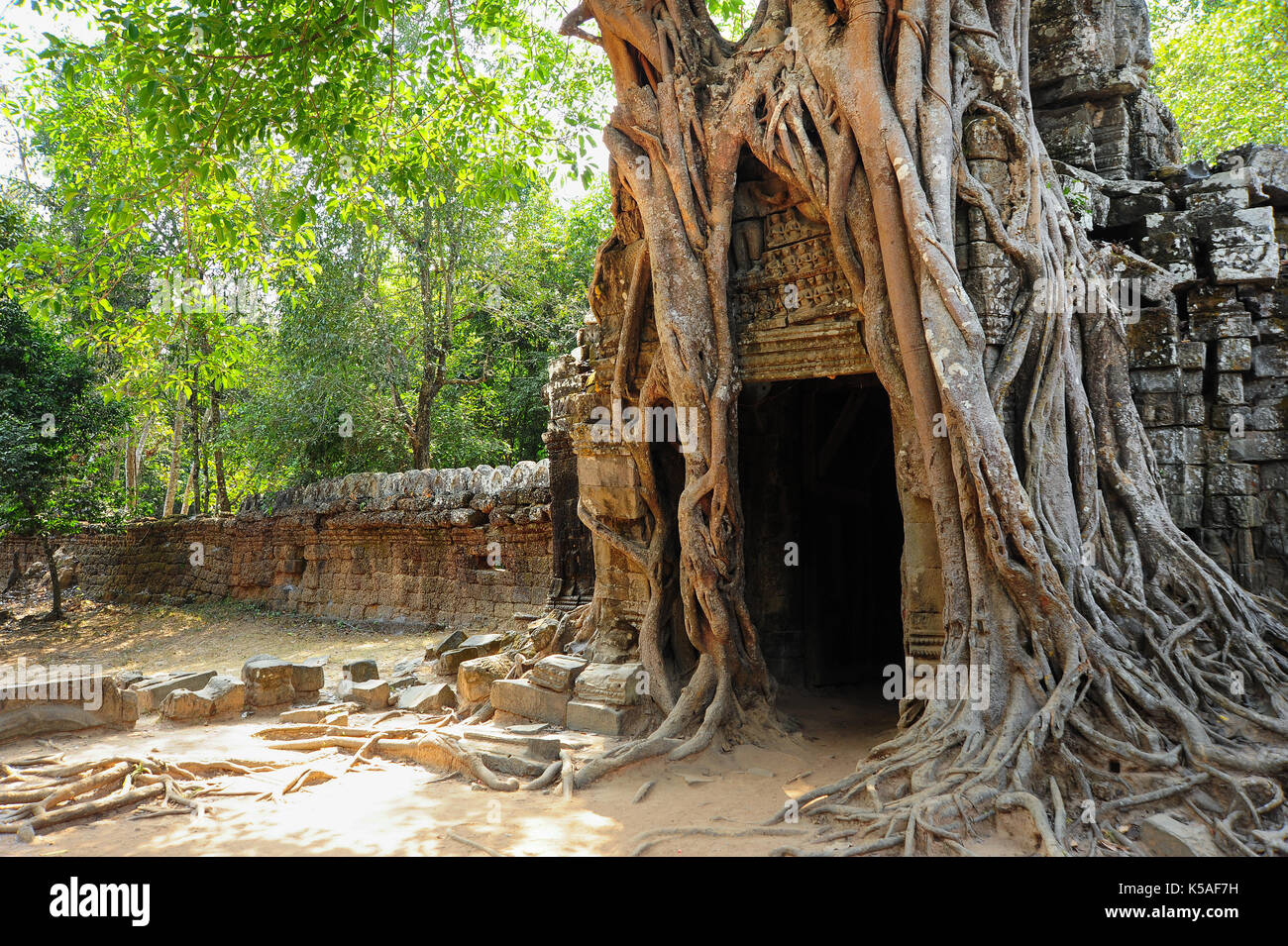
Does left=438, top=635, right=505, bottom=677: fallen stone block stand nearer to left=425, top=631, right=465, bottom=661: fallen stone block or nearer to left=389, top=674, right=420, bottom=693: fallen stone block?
left=389, top=674, right=420, bottom=693: fallen stone block

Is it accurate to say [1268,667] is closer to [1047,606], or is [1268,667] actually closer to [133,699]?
[1047,606]

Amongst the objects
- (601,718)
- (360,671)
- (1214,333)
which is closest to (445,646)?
(360,671)

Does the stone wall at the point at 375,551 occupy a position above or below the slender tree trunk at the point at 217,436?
below

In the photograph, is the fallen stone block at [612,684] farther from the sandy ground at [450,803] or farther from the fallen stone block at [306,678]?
the fallen stone block at [306,678]

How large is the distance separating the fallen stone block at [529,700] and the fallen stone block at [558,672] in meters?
0.04

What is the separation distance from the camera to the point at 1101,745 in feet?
10.9

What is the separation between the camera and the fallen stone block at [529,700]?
5.16 metres

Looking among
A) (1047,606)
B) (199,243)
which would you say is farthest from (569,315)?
(1047,606)

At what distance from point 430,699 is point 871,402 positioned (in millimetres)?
4113

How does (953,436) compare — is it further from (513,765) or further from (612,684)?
(513,765)

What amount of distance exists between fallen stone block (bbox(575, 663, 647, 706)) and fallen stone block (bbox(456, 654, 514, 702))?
853mm

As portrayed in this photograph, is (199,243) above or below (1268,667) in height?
above

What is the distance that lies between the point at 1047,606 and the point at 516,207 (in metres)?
11.0

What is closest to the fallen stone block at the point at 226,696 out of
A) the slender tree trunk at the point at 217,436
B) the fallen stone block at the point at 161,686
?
the fallen stone block at the point at 161,686
